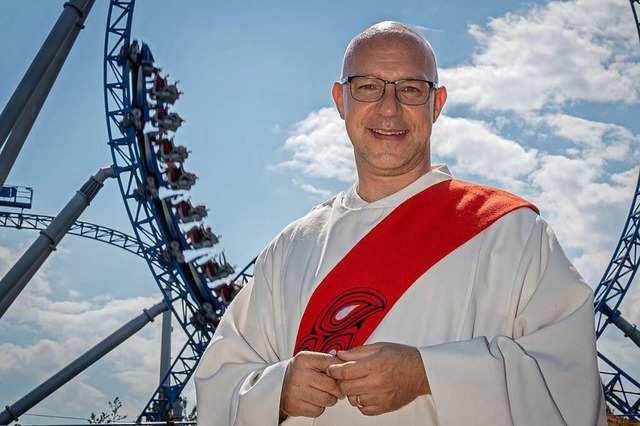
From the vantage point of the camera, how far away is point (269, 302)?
2291 mm

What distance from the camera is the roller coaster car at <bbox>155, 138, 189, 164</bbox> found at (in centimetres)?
1775

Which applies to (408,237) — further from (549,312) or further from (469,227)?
(549,312)

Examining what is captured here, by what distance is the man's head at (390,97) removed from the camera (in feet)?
7.04

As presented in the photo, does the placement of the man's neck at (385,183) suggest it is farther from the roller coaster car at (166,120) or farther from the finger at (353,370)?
the roller coaster car at (166,120)

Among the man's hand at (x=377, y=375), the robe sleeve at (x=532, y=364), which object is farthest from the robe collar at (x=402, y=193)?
the man's hand at (x=377, y=375)

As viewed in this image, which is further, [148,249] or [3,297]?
[148,249]

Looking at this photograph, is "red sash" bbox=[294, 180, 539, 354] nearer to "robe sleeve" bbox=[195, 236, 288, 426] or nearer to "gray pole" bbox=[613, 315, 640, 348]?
"robe sleeve" bbox=[195, 236, 288, 426]

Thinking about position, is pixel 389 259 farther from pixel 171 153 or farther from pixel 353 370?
pixel 171 153

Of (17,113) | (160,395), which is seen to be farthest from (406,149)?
(160,395)

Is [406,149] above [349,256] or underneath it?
above

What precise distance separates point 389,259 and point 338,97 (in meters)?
0.54

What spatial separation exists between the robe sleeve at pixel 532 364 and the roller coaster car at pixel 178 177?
644 inches

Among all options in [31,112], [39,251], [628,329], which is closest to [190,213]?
[39,251]

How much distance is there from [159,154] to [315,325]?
16149 mm
